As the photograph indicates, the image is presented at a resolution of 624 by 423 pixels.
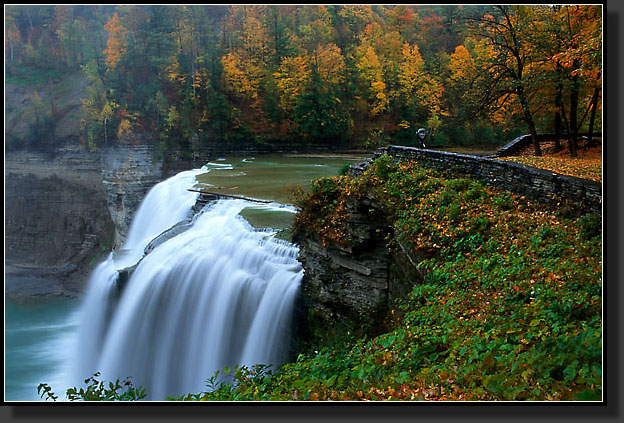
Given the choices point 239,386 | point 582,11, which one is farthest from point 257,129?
point 239,386

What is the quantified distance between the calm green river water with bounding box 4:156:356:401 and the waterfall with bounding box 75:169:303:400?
1.00m

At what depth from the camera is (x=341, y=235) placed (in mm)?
10125

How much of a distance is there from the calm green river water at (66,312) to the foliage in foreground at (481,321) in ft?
19.1

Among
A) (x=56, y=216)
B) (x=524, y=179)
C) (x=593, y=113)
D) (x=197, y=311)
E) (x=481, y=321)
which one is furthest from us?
(x=56, y=216)

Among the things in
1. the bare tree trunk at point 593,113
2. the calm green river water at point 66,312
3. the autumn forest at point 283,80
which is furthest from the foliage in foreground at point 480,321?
the autumn forest at point 283,80

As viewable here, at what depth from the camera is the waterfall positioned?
10445 millimetres

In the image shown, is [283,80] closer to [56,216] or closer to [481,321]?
[56,216]

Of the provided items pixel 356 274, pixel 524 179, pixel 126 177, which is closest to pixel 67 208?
pixel 126 177

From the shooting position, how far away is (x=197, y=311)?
37.6ft

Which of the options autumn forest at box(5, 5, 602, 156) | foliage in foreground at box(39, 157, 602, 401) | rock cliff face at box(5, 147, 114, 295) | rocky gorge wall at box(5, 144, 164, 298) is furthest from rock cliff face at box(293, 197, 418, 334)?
autumn forest at box(5, 5, 602, 156)

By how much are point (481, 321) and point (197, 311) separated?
7.48 meters

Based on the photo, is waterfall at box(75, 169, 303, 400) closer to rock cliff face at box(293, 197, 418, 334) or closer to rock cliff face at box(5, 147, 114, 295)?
rock cliff face at box(293, 197, 418, 334)

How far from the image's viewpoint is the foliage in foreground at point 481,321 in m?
4.54

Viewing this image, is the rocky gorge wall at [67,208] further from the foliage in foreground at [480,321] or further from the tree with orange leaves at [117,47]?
the foliage in foreground at [480,321]
